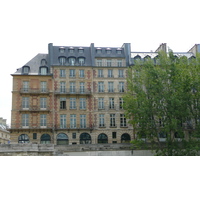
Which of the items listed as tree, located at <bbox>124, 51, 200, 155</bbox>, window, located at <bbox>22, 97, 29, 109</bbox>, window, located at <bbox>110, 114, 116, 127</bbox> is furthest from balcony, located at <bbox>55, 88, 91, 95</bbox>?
tree, located at <bbox>124, 51, 200, 155</bbox>

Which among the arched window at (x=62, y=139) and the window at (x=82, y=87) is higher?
the window at (x=82, y=87)

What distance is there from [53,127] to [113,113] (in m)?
8.90

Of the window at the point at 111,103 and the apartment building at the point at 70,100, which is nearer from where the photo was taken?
the apartment building at the point at 70,100

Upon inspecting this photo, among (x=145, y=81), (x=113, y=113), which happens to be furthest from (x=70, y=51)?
(x=145, y=81)

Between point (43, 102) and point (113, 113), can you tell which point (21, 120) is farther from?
point (113, 113)

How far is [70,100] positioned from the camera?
44.4 meters

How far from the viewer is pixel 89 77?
1781 inches

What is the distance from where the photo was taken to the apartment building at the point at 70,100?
42.8 metres

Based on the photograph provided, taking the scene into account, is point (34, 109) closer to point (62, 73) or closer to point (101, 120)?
point (62, 73)

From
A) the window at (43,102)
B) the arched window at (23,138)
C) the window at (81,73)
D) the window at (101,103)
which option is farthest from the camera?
the window at (81,73)

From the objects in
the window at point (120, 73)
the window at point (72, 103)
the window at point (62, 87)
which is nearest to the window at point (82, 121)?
the window at point (72, 103)

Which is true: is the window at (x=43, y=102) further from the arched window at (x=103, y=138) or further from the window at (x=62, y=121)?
the arched window at (x=103, y=138)

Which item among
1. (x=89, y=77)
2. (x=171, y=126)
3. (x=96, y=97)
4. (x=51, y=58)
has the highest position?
(x=51, y=58)

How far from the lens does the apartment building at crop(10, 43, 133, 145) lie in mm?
42844
